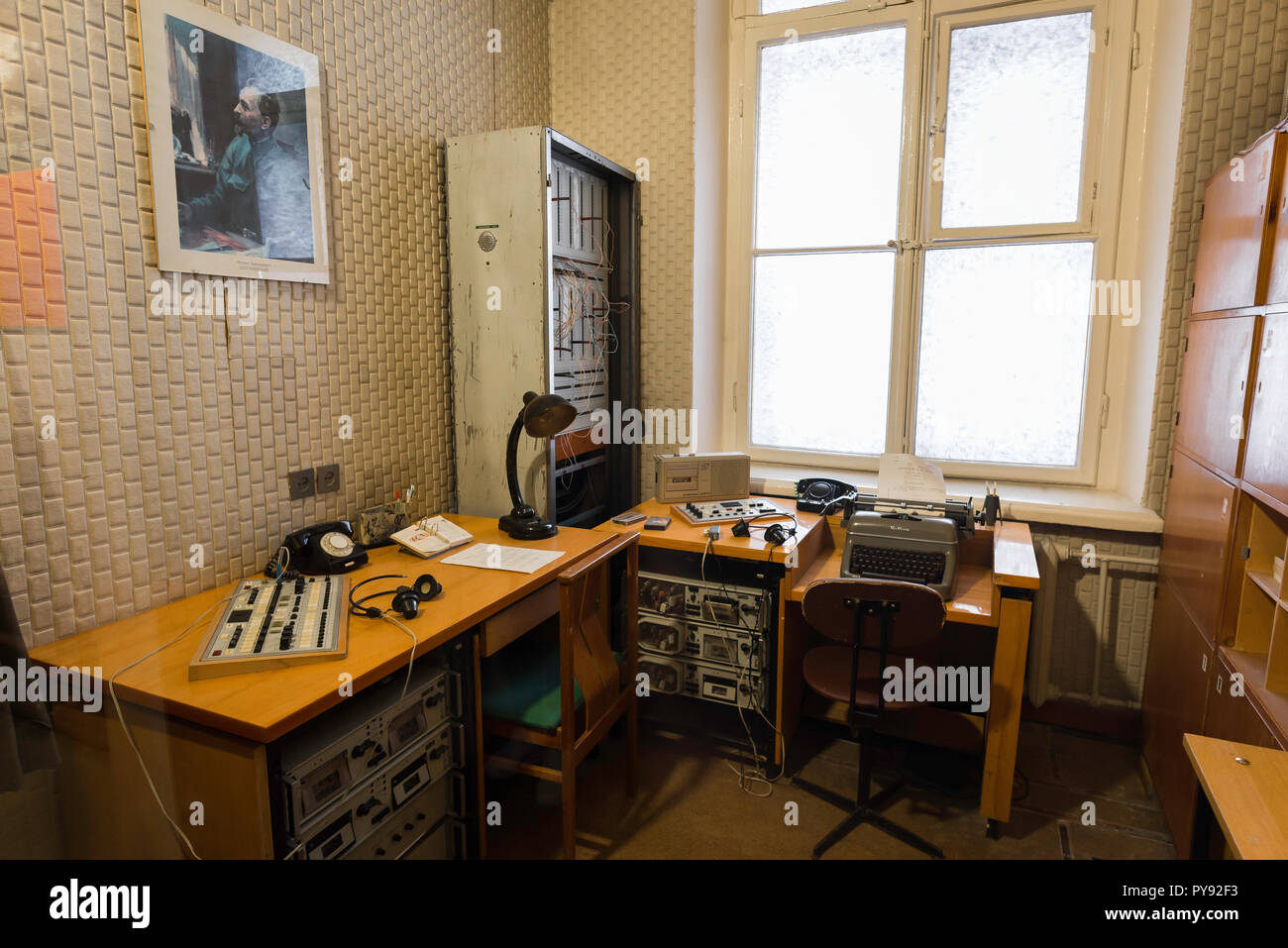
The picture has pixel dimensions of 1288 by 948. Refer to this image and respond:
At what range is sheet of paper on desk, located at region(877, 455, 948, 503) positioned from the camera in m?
2.60

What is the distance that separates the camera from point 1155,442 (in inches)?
106

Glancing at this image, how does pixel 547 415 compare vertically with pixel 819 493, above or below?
above

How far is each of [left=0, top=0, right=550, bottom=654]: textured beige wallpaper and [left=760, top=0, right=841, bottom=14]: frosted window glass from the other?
1.34 metres

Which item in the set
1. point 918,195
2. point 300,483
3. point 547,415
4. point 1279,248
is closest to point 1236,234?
point 1279,248

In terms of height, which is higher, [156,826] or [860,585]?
[860,585]

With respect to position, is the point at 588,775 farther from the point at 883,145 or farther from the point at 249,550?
the point at 883,145

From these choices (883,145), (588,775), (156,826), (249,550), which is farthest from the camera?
(883,145)

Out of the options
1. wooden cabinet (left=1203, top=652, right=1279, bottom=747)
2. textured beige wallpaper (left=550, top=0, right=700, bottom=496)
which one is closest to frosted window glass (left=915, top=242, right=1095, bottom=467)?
textured beige wallpaper (left=550, top=0, right=700, bottom=496)

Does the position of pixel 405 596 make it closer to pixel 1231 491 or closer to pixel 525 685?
pixel 525 685

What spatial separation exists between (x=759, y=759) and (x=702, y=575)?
70 centimetres

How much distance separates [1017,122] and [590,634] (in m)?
2.73

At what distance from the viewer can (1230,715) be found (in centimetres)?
182

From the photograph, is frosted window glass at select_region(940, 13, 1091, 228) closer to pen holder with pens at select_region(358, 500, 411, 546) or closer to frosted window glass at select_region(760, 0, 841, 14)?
frosted window glass at select_region(760, 0, 841, 14)
